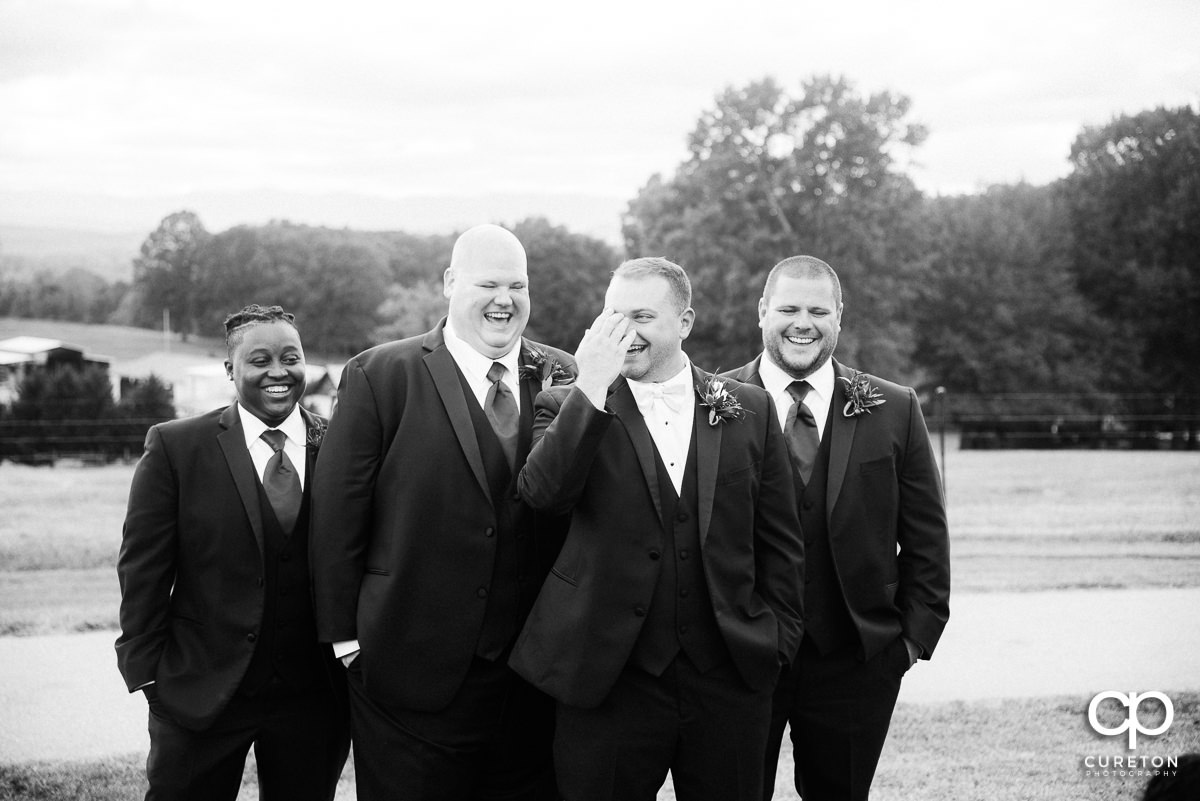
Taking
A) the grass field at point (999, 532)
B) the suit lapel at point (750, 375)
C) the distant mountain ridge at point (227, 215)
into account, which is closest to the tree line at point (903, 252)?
the distant mountain ridge at point (227, 215)

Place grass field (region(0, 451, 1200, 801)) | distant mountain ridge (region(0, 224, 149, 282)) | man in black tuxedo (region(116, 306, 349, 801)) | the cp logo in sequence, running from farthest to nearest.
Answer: distant mountain ridge (region(0, 224, 149, 282)) < the cp logo < grass field (region(0, 451, 1200, 801)) < man in black tuxedo (region(116, 306, 349, 801))

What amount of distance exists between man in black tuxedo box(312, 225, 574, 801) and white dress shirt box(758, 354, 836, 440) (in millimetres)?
1014

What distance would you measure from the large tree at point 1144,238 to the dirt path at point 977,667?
1354 inches

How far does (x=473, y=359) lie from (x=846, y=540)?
59.1 inches

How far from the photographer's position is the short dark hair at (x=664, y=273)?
3.47m

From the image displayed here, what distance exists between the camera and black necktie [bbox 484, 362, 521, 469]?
3.63 metres

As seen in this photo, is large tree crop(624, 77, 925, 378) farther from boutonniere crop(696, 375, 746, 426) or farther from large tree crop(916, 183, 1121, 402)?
boutonniere crop(696, 375, 746, 426)

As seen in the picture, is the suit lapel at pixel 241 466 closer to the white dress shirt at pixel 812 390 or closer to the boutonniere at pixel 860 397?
the white dress shirt at pixel 812 390

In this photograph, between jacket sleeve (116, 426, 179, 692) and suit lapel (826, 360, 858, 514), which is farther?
suit lapel (826, 360, 858, 514)

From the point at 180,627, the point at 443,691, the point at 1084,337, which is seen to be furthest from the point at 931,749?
the point at 1084,337

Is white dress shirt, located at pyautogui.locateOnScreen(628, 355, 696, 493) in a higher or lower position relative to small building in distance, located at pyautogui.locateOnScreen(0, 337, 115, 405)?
higher

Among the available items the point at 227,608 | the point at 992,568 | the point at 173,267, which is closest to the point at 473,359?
the point at 227,608

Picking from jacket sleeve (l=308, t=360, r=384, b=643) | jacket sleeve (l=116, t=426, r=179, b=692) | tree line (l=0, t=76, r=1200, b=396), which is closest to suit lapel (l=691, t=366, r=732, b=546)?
jacket sleeve (l=308, t=360, r=384, b=643)

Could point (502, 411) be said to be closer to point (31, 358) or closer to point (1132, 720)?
point (1132, 720)
